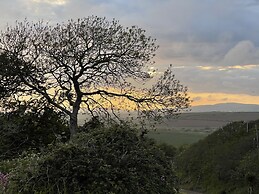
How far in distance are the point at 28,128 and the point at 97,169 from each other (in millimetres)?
15615

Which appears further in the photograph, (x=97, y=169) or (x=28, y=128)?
(x=28, y=128)

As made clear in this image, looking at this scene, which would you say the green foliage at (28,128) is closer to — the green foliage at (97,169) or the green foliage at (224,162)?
the green foliage at (224,162)

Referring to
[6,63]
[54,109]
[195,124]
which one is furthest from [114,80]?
[195,124]

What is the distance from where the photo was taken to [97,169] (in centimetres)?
775

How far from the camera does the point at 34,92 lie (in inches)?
882

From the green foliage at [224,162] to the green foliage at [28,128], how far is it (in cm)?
1183

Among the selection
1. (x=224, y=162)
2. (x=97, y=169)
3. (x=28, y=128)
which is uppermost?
(x=28, y=128)

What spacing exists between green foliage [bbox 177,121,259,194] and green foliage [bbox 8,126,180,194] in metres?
20.2

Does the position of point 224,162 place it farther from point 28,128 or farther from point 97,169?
point 97,169

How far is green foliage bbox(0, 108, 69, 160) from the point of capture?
21469 millimetres

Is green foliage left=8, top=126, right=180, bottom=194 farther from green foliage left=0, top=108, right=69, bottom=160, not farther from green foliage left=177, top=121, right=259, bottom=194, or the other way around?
green foliage left=177, top=121, right=259, bottom=194

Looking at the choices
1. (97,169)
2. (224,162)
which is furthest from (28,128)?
(224,162)

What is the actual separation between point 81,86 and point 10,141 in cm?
431

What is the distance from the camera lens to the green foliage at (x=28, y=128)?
21.5 m
